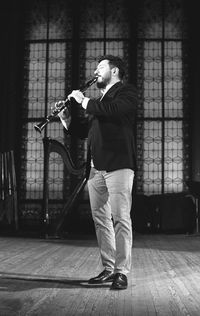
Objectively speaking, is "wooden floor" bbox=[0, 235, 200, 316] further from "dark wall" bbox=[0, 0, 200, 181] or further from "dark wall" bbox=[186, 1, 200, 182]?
"dark wall" bbox=[0, 0, 200, 181]

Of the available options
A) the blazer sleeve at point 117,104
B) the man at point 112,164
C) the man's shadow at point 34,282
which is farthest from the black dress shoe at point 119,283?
the blazer sleeve at point 117,104

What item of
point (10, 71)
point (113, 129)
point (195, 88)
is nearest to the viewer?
point (113, 129)

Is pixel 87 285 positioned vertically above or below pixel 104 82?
below

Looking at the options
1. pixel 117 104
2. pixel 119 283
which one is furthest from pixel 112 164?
pixel 119 283

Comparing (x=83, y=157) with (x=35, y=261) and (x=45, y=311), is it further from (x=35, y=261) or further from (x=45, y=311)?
(x=45, y=311)

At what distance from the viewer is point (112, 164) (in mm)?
2619

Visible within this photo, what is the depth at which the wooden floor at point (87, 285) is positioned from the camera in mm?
1981

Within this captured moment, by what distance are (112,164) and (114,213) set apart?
A: 0.30m

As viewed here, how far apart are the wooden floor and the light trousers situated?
7.2 inches

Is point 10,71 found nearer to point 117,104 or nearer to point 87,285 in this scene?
point 117,104

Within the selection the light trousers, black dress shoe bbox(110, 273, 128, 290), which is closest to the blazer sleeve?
the light trousers

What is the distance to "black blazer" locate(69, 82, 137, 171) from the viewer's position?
2.60m

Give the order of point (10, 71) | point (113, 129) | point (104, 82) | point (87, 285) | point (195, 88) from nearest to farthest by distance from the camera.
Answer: point (87, 285) < point (113, 129) < point (104, 82) < point (195, 88) < point (10, 71)

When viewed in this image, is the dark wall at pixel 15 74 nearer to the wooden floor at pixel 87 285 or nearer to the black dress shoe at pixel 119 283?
the wooden floor at pixel 87 285
